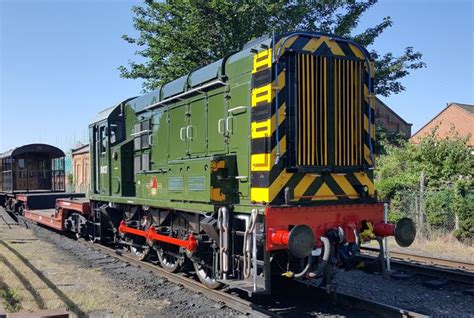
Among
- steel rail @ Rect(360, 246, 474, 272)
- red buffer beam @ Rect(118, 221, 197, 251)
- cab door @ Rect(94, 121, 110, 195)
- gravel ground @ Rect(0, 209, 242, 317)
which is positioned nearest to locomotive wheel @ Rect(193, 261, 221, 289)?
gravel ground @ Rect(0, 209, 242, 317)

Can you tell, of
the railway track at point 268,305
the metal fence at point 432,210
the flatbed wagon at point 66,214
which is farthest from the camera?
the metal fence at point 432,210

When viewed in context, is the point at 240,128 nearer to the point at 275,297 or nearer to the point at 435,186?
the point at 275,297

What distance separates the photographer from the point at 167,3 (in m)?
17.6

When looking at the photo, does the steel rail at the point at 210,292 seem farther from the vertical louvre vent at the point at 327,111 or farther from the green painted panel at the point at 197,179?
the vertical louvre vent at the point at 327,111

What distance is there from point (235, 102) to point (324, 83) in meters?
1.43

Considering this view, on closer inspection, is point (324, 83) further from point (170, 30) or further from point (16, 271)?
point (170, 30)

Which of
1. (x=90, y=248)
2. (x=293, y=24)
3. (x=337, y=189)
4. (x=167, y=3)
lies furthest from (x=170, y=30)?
(x=337, y=189)

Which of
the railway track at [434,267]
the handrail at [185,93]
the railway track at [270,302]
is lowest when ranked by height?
the railway track at [434,267]

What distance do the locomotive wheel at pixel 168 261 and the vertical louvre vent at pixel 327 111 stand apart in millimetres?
3639

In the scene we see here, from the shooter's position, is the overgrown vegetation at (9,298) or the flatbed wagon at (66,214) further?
the flatbed wagon at (66,214)

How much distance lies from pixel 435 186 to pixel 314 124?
32.9ft

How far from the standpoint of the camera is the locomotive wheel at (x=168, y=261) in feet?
29.7

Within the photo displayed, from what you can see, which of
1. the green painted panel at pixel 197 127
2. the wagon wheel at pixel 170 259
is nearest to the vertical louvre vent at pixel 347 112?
the green painted panel at pixel 197 127

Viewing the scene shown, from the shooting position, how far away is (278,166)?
662 centimetres
